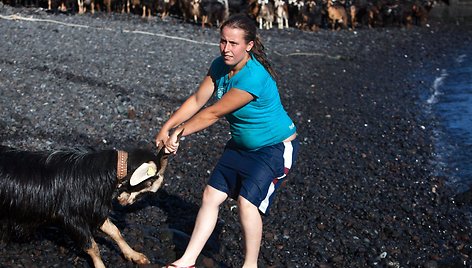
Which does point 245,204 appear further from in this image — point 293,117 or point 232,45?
point 293,117

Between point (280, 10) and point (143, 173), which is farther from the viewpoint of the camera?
point (280, 10)

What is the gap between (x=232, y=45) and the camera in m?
4.82

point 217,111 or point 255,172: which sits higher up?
point 217,111

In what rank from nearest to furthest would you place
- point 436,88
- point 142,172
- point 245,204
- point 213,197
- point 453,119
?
point 245,204 → point 213,197 → point 142,172 → point 453,119 → point 436,88

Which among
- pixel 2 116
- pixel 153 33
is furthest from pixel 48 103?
pixel 153 33

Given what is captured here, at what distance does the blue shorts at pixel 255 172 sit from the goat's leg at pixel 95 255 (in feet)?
3.21

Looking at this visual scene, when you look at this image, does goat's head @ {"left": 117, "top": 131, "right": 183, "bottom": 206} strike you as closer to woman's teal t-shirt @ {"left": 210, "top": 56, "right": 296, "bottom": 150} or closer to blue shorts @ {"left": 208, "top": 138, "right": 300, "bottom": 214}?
blue shorts @ {"left": 208, "top": 138, "right": 300, "bottom": 214}

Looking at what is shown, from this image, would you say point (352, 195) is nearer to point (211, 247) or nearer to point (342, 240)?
point (342, 240)

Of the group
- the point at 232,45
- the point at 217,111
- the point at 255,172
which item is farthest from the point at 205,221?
the point at 232,45

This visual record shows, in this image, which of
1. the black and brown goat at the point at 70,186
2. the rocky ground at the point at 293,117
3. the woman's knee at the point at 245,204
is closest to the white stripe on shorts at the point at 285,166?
the woman's knee at the point at 245,204

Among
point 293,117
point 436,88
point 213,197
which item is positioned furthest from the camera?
point 436,88

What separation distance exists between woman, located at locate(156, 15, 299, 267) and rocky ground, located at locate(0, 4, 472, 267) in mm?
824

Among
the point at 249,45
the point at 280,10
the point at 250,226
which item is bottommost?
the point at 250,226

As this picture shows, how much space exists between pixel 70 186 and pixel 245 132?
1.28 m
